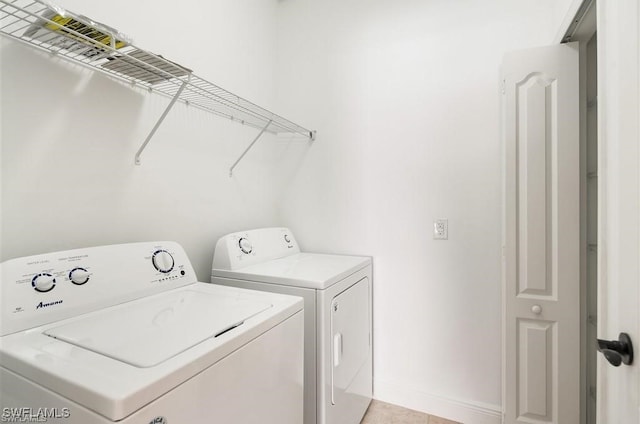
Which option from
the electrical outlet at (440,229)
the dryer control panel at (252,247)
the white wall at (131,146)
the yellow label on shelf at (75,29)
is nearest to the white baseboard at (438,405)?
the electrical outlet at (440,229)

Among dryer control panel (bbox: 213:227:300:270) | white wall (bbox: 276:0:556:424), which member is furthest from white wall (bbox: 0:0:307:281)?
white wall (bbox: 276:0:556:424)

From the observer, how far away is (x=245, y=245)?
5.60 ft

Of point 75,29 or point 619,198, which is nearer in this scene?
point 619,198

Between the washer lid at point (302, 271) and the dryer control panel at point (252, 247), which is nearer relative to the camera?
the washer lid at point (302, 271)

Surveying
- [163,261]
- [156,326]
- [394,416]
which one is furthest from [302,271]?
[394,416]

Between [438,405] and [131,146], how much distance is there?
7.19 ft

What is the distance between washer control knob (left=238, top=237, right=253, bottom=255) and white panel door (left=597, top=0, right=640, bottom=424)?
57.7 inches

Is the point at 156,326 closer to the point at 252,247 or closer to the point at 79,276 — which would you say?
the point at 79,276

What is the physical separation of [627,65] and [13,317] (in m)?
1.69

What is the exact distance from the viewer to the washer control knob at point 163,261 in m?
1.23

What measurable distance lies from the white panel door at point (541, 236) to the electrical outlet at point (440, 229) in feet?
1.24

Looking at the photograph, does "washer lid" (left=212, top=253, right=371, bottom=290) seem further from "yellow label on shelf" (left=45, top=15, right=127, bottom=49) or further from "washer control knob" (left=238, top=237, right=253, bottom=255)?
"yellow label on shelf" (left=45, top=15, right=127, bottom=49)

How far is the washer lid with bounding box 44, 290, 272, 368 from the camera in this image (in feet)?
2.39

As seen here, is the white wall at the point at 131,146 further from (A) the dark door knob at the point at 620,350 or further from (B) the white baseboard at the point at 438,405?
(A) the dark door knob at the point at 620,350
